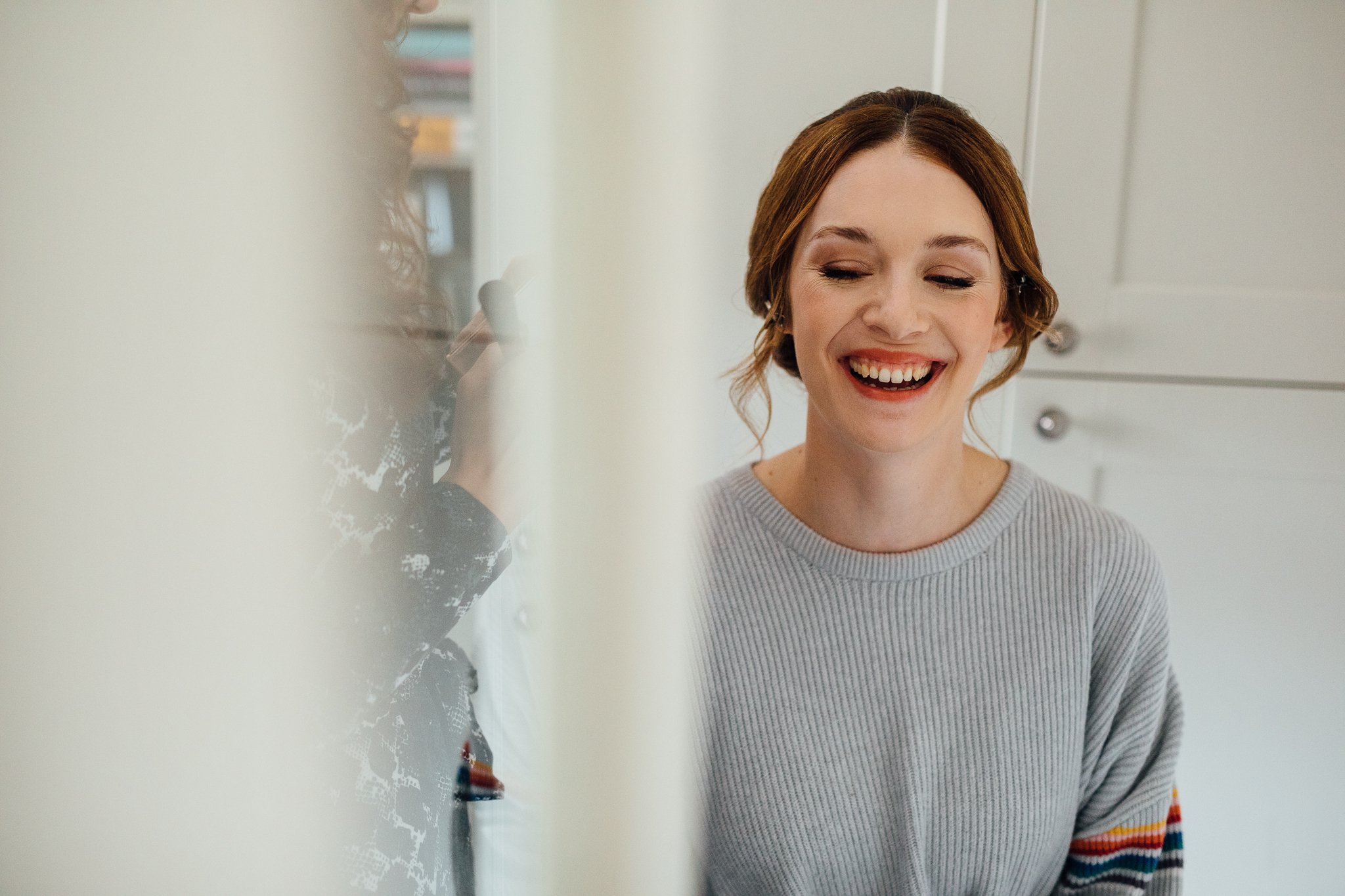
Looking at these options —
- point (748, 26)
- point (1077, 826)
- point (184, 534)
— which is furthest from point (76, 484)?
point (748, 26)

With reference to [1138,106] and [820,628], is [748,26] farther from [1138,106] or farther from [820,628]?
[820,628]

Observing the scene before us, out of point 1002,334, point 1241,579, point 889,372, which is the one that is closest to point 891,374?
point 889,372

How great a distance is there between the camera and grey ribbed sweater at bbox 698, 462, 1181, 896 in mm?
593

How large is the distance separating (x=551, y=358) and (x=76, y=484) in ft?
0.18

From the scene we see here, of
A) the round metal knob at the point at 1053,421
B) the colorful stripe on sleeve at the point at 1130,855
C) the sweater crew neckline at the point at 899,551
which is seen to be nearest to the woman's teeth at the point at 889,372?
the sweater crew neckline at the point at 899,551

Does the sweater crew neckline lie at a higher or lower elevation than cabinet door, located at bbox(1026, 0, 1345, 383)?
lower

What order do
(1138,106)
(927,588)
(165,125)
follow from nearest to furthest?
(165,125), (927,588), (1138,106)

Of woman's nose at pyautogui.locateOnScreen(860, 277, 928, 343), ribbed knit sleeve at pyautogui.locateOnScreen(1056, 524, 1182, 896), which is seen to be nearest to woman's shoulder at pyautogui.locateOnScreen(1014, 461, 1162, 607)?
ribbed knit sleeve at pyautogui.locateOnScreen(1056, 524, 1182, 896)

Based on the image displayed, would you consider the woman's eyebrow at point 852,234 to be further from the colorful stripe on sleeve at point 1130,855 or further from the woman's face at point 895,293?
the colorful stripe on sleeve at point 1130,855

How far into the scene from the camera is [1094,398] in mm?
915

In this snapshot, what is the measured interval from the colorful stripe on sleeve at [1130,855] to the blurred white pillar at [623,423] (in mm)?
597

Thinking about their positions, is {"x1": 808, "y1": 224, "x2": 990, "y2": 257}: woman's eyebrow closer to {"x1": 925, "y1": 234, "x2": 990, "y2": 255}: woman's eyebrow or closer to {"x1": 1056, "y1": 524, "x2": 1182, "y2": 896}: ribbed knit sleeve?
{"x1": 925, "y1": 234, "x2": 990, "y2": 255}: woman's eyebrow

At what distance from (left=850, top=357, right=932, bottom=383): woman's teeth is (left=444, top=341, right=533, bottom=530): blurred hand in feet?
1.33

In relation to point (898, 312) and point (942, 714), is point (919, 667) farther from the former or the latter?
point (898, 312)
